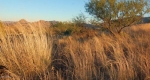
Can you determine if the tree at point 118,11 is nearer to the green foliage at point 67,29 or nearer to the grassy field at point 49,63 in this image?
the green foliage at point 67,29

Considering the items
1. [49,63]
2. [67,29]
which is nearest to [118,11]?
[67,29]

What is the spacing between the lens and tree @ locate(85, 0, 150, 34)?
23312 millimetres

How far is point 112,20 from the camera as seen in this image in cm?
2417

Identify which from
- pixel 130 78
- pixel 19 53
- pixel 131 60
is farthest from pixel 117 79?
pixel 19 53

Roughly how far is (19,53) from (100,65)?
7.21ft

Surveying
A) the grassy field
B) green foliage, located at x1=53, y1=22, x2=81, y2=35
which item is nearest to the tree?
green foliage, located at x1=53, y1=22, x2=81, y2=35

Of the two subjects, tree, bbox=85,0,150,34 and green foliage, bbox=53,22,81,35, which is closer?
tree, bbox=85,0,150,34

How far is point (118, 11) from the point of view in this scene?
926 inches

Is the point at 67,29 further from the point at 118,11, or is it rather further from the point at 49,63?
the point at 49,63

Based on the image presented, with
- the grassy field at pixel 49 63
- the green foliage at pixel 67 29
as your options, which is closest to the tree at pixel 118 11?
the green foliage at pixel 67 29

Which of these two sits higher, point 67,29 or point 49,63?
point 49,63

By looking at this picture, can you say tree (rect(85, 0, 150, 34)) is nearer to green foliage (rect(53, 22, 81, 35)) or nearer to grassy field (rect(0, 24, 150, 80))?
green foliage (rect(53, 22, 81, 35))

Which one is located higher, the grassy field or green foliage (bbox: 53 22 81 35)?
the grassy field

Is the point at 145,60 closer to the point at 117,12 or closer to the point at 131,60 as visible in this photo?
the point at 131,60
